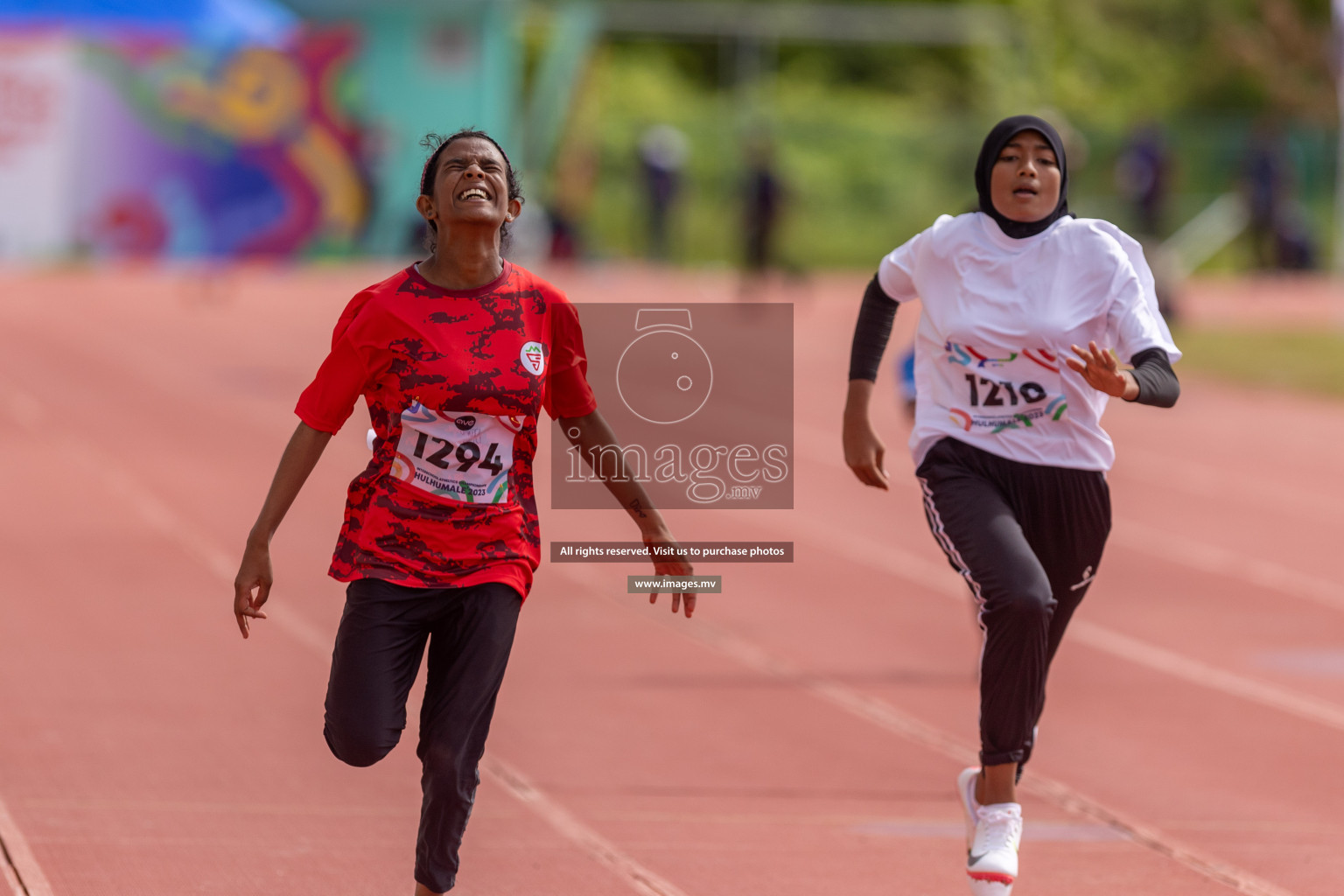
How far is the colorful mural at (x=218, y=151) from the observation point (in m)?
31.4

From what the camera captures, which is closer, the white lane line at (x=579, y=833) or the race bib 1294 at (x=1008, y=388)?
the race bib 1294 at (x=1008, y=388)

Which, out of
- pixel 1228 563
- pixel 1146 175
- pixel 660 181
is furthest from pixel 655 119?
pixel 1228 563

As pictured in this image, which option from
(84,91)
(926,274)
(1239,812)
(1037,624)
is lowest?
(1239,812)

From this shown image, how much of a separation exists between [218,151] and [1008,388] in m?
28.2

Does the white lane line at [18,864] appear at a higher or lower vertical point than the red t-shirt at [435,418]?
lower

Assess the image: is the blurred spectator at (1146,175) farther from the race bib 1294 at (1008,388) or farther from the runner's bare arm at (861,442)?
the race bib 1294 at (1008,388)

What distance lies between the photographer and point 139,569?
11.0 meters

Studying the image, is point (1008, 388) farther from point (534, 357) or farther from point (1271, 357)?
point (1271, 357)

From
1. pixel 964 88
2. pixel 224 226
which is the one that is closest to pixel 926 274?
pixel 224 226

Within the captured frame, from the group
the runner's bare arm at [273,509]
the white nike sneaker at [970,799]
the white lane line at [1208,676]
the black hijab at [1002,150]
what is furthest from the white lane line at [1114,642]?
the runner's bare arm at [273,509]

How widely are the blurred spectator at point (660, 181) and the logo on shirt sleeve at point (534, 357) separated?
2958 centimetres

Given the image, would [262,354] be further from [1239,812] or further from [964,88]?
[964,88]

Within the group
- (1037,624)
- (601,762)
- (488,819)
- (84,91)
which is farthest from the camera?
(84,91)

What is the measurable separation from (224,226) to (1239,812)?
2710 centimetres
